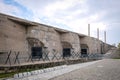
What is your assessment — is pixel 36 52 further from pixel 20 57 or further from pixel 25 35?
pixel 20 57

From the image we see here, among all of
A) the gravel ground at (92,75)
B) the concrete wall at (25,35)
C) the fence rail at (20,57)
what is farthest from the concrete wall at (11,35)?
the gravel ground at (92,75)

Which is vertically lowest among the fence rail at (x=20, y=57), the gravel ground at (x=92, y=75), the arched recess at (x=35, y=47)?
the gravel ground at (x=92, y=75)

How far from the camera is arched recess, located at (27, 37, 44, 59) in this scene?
12382 mm

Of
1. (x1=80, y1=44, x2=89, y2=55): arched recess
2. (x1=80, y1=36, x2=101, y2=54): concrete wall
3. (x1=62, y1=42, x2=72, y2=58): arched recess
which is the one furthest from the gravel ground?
(x1=80, y1=36, x2=101, y2=54): concrete wall

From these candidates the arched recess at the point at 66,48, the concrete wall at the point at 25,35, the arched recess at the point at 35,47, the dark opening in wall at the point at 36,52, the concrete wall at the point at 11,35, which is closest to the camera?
the concrete wall at the point at 11,35

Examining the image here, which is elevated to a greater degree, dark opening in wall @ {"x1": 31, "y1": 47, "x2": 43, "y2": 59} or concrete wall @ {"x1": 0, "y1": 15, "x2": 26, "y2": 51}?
concrete wall @ {"x1": 0, "y1": 15, "x2": 26, "y2": 51}

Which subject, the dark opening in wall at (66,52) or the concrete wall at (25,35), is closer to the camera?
the concrete wall at (25,35)

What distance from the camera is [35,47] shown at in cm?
1284

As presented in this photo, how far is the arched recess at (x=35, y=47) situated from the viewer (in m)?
12.4

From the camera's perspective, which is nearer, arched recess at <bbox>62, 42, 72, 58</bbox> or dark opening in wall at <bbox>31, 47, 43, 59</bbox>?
dark opening in wall at <bbox>31, 47, 43, 59</bbox>

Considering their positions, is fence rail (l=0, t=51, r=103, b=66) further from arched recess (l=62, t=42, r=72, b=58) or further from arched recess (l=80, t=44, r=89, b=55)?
arched recess (l=80, t=44, r=89, b=55)

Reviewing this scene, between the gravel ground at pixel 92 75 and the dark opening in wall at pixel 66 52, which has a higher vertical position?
the dark opening in wall at pixel 66 52

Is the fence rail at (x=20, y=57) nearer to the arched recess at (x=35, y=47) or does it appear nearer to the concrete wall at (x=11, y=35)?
the arched recess at (x=35, y=47)

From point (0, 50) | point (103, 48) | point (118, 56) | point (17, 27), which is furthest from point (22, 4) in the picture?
point (103, 48)
